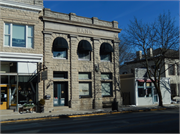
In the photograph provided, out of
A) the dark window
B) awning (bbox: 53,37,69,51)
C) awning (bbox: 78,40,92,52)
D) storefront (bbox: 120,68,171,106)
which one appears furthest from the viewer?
the dark window

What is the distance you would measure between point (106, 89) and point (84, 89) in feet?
9.61

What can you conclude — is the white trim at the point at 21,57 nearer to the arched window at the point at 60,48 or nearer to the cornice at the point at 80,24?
the arched window at the point at 60,48

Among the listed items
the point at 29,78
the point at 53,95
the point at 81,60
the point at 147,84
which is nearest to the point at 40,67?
the point at 29,78

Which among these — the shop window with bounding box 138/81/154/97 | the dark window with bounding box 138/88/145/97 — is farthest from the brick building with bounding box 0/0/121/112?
the shop window with bounding box 138/81/154/97

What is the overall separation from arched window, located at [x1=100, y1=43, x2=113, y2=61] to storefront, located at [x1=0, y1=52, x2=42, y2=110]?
7.54 m

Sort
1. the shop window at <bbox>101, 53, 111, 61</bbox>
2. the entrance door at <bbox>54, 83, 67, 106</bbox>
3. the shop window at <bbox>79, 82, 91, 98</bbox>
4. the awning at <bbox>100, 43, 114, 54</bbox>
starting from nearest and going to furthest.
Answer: the entrance door at <bbox>54, 83, 67, 106</bbox> < the shop window at <bbox>79, 82, 91, 98</bbox> < the awning at <bbox>100, 43, 114, 54</bbox> < the shop window at <bbox>101, 53, 111, 61</bbox>

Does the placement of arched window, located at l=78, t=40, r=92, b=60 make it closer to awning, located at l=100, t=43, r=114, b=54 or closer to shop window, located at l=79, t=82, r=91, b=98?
awning, located at l=100, t=43, r=114, b=54

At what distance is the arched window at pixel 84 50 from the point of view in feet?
71.7

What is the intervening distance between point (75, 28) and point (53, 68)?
5016mm

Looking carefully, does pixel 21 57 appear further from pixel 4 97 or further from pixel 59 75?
pixel 59 75

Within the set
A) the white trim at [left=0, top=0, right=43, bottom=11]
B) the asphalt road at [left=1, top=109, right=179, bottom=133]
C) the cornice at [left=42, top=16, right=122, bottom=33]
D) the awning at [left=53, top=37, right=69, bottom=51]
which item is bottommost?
the asphalt road at [left=1, top=109, right=179, bottom=133]

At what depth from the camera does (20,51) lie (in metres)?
18.8

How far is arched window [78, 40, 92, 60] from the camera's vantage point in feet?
71.7

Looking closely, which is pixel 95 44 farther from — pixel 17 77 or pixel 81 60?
pixel 17 77
